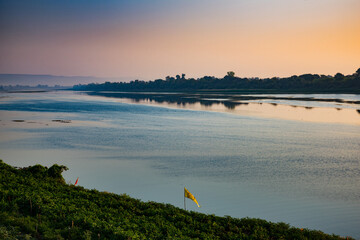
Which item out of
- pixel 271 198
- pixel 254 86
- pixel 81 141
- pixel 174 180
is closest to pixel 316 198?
pixel 271 198

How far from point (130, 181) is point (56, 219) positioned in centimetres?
755

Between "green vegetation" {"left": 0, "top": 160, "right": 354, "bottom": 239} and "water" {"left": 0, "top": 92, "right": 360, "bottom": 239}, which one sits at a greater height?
"green vegetation" {"left": 0, "top": 160, "right": 354, "bottom": 239}

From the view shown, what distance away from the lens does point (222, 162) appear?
24172 millimetres

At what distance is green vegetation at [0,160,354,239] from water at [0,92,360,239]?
6.63ft

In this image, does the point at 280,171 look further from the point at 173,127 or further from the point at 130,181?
the point at 173,127

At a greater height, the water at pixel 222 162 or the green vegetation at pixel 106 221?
the green vegetation at pixel 106 221

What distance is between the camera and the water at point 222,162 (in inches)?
645

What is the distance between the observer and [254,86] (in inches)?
6698

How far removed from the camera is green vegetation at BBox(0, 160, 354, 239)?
11.7 metres

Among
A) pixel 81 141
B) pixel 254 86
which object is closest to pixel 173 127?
pixel 81 141

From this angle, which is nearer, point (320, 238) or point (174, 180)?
point (320, 238)

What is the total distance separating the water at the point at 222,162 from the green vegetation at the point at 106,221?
6.63ft

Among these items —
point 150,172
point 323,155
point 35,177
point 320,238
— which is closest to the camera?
point 320,238

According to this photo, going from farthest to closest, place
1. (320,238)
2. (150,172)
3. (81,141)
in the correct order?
(81,141), (150,172), (320,238)
